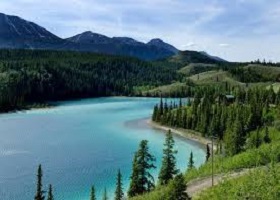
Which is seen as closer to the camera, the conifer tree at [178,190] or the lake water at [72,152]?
the conifer tree at [178,190]

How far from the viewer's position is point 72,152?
124 metres

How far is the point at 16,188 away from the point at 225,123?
7449 centimetres

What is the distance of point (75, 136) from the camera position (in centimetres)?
15312

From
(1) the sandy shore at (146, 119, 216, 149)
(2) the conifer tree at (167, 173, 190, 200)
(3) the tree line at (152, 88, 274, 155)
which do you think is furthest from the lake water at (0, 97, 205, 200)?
(2) the conifer tree at (167, 173, 190, 200)

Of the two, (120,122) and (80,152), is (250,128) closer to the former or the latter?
(80,152)

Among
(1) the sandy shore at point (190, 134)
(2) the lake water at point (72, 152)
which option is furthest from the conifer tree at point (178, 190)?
(1) the sandy shore at point (190, 134)

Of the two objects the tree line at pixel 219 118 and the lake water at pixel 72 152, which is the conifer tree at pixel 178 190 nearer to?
the lake water at pixel 72 152

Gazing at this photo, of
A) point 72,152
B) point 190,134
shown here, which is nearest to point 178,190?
point 72,152

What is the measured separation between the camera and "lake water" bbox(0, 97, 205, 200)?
295 feet

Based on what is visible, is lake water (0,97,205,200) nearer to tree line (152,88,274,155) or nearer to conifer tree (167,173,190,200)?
tree line (152,88,274,155)

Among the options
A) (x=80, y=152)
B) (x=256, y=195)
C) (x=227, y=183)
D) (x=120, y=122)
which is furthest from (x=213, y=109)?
(x=256, y=195)

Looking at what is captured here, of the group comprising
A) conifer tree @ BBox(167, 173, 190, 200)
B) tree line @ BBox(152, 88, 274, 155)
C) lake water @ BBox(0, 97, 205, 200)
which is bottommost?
lake water @ BBox(0, 97, 205, 200)

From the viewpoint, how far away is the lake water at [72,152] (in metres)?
89.8

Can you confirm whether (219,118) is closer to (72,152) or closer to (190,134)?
(190,134)
